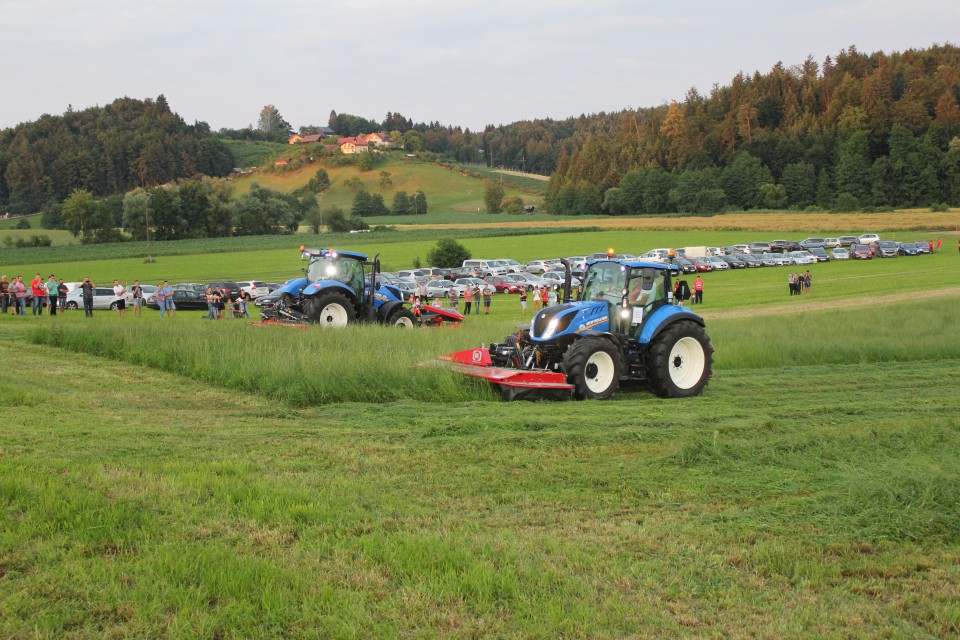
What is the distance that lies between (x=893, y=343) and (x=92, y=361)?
1600cm

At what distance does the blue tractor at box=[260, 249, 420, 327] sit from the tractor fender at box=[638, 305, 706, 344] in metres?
7.86

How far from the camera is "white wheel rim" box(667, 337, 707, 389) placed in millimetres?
13836

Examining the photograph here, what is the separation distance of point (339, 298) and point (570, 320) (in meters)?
8.50

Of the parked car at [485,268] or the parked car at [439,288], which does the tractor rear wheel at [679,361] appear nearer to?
the parked car at [439,288]

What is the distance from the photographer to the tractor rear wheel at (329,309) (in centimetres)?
1989

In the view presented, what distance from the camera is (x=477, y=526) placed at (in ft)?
21.1

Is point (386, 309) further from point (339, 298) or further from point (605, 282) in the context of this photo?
point (605, 282)

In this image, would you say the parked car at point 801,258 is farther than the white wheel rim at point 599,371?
Yes

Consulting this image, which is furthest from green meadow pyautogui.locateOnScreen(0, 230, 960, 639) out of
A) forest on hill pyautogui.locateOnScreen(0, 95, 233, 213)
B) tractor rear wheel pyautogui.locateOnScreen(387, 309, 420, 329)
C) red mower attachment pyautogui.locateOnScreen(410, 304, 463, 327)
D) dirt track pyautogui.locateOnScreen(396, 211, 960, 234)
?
forest on hill pyautogui.locateOnScreen(0, 95, 233, 213)

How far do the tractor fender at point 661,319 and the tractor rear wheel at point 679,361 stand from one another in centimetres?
11

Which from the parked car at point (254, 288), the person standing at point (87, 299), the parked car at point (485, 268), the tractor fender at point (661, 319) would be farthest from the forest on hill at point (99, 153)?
the tractor fender at point (661, 319)

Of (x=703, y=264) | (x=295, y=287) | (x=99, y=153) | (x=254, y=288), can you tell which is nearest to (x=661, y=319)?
(x=295, y=287)

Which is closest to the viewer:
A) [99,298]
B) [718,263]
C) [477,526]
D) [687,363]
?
[477,526]

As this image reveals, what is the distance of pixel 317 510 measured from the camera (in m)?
6.44
